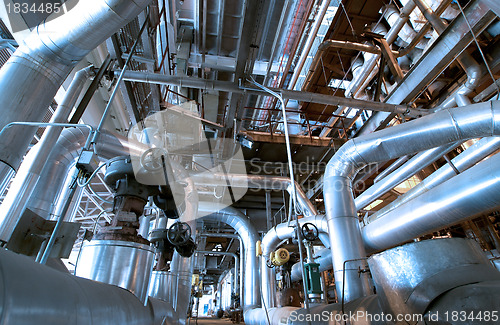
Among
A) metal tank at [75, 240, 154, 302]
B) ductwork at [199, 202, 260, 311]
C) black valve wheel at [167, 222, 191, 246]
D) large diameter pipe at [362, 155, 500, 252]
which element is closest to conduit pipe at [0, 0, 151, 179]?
metal tank at [75, 240, 154, 302]

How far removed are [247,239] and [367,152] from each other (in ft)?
13.8

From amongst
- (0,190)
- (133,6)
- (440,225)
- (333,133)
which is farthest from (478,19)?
(0,190)

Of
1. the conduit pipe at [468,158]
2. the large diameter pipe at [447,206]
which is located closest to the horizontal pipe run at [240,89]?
the conduit pipe at [468,158]

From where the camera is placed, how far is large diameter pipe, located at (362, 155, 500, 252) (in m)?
2.38

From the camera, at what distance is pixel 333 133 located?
6.36 m

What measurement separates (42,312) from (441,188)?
11.0ft

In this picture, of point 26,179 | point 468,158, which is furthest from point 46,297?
point 468,158

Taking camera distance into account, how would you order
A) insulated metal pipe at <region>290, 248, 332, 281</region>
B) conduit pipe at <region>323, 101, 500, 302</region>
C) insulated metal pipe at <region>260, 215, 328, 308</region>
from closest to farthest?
1. conduit pipe at <region>323, 101, 500, 302</region>
2. insulated metal pipe at <region>290, 248, 332, 281</region>
3. insulated metal pipe at <region>260, 215, 328, 308</region>

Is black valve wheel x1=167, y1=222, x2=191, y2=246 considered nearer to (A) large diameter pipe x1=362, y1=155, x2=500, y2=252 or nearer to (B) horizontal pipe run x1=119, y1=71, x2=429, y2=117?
(B) horizontal pipe run x1=119, y1=71, x2=429, y2=117

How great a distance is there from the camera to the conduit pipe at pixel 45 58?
2.12 meters

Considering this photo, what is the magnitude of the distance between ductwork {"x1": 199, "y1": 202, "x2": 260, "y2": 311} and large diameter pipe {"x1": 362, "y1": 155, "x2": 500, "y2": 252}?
3.62m

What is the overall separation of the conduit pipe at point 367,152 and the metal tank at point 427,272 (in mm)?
Answer: 1146

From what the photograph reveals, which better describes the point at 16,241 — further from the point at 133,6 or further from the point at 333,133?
the point at 333,133

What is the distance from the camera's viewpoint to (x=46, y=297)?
885mm
